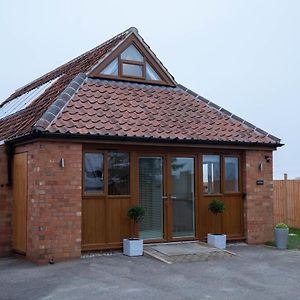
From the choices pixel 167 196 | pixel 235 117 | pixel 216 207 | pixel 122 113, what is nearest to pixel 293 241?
pixel 216 207

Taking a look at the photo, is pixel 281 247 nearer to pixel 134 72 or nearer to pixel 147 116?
pixel 147 116

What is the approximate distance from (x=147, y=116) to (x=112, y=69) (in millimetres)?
1971

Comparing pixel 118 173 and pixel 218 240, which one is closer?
pixel 118 173

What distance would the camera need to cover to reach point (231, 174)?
14.5 m

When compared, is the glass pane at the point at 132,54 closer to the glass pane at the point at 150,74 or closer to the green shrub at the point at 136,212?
the glass pane at the point at 150,74

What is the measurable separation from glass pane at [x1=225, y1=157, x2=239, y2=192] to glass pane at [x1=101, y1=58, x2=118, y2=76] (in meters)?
3.94

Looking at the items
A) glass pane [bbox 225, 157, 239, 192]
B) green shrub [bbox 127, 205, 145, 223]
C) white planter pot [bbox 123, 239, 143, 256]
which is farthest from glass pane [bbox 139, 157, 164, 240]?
glass pane [bbox 225, 157, 239, 192]

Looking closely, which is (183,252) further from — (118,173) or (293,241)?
(293,241)

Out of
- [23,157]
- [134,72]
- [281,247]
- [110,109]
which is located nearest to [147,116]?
[110,109]

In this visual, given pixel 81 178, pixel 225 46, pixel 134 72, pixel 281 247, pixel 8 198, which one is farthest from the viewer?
pixel 225 46

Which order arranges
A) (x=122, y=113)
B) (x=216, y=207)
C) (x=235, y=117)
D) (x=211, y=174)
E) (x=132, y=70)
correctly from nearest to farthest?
1. (x=122, y=113)
2. (x=216, y=207)
3. (x=211, y=174)
4. (x=132, y=70)
5. (x=235, y=117)

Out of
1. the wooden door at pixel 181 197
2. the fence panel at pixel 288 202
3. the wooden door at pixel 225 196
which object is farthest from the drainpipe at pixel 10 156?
the fence panel at pixel 288 202

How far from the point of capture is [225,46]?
115ft

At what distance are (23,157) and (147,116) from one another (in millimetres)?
3345
